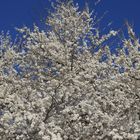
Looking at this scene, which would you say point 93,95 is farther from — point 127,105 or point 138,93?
point 138,93

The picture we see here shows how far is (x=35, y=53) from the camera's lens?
16.1m

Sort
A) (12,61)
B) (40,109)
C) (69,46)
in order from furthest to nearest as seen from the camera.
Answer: (12,61) < (69,46) < (40,109)

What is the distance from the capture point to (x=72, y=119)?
10.2m

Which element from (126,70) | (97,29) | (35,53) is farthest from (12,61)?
(126,70)

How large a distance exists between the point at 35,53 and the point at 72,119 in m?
6.22

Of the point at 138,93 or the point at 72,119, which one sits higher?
the point at 138,93

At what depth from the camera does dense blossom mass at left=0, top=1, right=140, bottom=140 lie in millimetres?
9930

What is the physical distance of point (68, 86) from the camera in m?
11.3

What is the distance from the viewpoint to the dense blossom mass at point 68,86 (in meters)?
9.93

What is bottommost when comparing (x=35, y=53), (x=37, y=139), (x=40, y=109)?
(x=37, y=139)

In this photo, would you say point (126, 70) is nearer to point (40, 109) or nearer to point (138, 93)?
point (138, 93)

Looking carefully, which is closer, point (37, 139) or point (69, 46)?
point (37, 139)

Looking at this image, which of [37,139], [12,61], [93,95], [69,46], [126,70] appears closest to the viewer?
[37,139]

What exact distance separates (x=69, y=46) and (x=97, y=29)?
3.90ft
